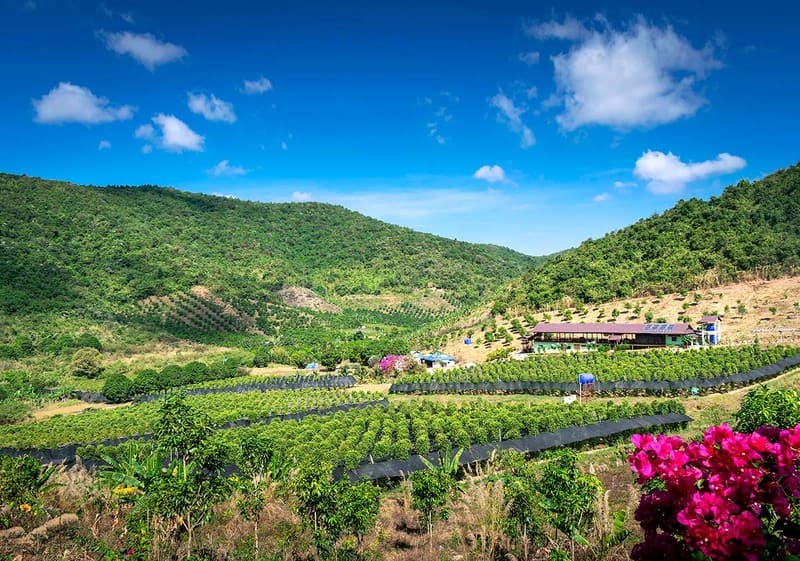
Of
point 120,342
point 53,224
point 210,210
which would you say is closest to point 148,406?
point 120,342

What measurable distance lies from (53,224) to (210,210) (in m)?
61.5

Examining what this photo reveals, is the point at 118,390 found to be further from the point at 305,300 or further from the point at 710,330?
the point at 305,300

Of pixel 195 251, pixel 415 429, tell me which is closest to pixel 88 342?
pixel 415 429

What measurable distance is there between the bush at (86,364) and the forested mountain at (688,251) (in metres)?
52.7

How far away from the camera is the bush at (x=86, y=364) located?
55500 millimetres

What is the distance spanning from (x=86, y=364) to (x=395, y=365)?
120 feet

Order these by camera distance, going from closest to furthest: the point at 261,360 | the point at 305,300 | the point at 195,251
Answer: the point at 261,360 → the point at 305,300 → the point at 195,251

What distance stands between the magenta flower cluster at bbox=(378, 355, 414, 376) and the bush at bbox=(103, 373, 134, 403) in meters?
23.6

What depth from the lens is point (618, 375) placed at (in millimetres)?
30891

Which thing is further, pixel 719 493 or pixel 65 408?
pixel 65 408

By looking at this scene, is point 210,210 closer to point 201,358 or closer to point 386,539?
point 201,358

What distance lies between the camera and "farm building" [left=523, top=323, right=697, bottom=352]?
4159 centimetres

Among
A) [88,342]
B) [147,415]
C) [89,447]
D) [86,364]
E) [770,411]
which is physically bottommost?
[147,415]

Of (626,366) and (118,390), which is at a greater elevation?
(626,366)
